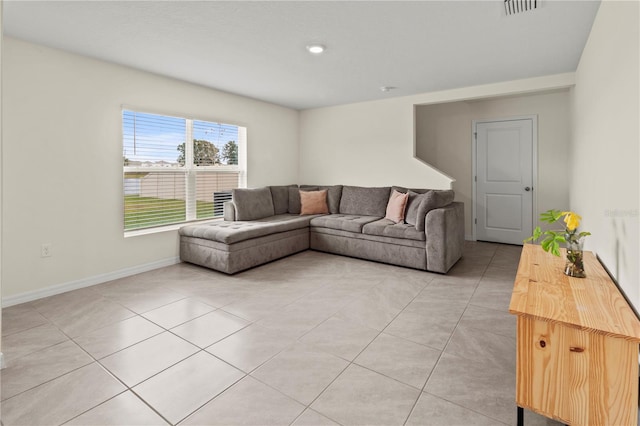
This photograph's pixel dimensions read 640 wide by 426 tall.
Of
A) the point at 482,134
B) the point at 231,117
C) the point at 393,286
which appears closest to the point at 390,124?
the point at 482,134

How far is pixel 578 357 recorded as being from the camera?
4.12 ft

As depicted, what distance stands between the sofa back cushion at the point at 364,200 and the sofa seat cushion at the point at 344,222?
165 millimetres

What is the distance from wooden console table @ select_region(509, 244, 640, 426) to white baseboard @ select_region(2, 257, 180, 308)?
3.74 m

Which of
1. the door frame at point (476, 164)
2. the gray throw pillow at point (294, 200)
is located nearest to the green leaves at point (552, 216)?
the door frame at point (476, 164)

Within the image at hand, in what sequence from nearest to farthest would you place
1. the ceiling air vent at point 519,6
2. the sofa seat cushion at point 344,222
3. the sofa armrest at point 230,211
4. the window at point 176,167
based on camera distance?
the ceiling air vent at point 519,6
the window at point 176,167
the sofa seat cushion at point 344,222
the sofa armrest at point 230,211

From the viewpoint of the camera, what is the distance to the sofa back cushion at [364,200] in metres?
5.00

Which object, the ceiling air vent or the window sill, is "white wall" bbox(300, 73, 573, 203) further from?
A: the window sill

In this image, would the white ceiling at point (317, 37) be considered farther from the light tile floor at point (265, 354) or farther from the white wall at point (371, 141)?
the light tile floor at point (265, 354)

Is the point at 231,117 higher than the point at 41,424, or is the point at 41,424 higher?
the point at 231,117

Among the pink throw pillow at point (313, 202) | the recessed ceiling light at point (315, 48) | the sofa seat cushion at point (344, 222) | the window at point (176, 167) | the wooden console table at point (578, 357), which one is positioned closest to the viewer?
the wooden console table at point (578, 357)

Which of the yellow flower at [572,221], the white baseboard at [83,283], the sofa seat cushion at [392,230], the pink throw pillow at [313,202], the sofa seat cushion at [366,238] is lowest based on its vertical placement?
the white baseboard at [83,283]

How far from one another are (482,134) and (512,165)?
0.67m

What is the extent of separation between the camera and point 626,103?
5.44ft

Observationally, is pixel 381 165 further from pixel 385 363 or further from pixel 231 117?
pixel 385 363
